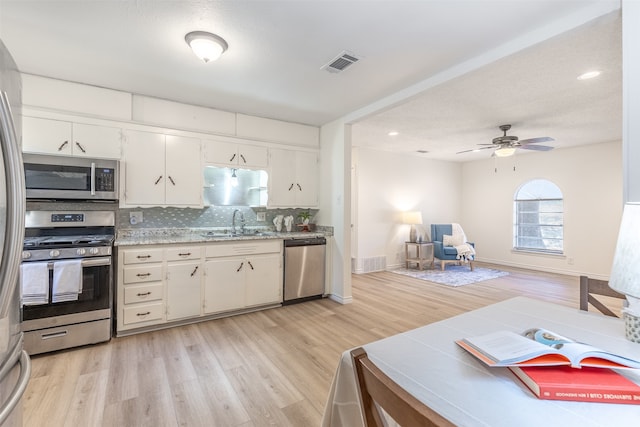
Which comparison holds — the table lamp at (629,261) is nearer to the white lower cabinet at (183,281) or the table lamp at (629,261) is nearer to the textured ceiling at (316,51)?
the textured ceiling at (316,51)

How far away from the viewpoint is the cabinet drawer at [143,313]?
279 cm

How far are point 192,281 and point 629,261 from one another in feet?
10.8

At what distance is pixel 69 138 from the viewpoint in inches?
110

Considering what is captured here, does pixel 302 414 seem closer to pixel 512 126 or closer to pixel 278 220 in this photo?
pixel 278 220

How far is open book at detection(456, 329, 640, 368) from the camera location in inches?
31.3

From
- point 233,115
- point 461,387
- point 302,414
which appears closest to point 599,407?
point 461,387

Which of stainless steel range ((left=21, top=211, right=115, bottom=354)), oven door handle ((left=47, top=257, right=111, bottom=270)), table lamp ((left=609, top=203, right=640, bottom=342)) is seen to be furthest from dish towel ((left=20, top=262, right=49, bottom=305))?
table lamp ((left=609, top=203, right=640, bottom=342))

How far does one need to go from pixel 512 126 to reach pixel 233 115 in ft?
13.5

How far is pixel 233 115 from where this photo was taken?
368 centimetres

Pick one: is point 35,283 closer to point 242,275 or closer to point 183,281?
point 183,281

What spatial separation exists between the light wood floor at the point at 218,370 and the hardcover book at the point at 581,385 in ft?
4.49

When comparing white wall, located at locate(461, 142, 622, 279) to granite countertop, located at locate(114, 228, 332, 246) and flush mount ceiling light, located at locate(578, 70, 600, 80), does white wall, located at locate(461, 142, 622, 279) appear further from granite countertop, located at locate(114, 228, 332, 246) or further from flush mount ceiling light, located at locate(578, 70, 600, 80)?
granite countertop, located at locate(114, 228, 332, 246)

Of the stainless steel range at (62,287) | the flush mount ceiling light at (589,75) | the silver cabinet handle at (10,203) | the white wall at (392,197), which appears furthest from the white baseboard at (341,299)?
the flush mount ceiling light at (589,75)

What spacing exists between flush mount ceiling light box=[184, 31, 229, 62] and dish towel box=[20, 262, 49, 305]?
211 cm
